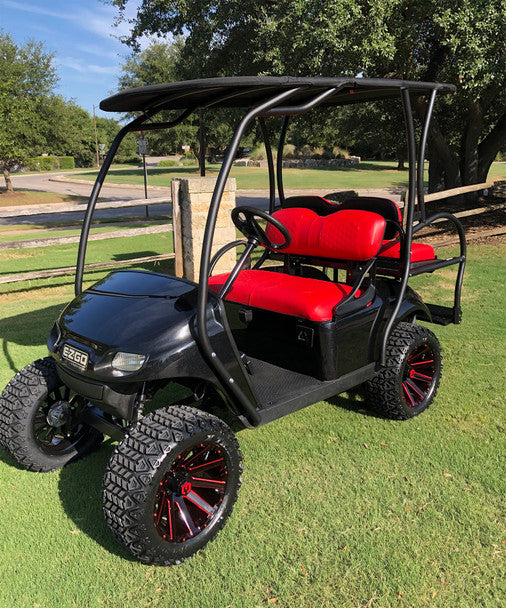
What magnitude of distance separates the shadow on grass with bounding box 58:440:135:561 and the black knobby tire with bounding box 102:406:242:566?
26cm

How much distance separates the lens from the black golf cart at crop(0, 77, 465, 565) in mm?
2342

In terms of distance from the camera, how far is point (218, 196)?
2.29m

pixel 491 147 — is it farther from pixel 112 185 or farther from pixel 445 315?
pixel 112 185

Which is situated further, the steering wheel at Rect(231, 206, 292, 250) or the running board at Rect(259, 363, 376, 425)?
the steering wheel at Rect(231, 206, 292, 250)

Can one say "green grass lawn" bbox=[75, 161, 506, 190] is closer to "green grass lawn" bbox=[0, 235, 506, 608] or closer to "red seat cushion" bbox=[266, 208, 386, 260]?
"red seat cushion" bbox=[266, 208, 386, 260]

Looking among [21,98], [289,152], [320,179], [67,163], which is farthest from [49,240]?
[67,163]

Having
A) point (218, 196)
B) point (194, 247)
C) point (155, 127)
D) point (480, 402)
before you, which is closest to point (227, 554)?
point (218, 196)

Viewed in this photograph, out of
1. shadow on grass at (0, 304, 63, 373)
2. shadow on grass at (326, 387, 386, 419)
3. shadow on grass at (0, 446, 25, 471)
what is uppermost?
shadow on grass at (0, 304, 63, 373)

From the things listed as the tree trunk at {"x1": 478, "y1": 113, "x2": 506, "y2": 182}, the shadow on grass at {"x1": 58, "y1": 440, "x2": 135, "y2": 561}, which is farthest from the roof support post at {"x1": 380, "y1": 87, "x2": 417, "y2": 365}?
the tree trunk at {"x1": 478, "y1": 113, "x2": 506, "y2": 182}

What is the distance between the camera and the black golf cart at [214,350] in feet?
7.68

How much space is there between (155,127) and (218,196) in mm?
1338

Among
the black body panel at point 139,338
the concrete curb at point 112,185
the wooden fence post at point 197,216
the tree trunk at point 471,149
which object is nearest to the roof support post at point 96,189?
the black body panel at point 139,338

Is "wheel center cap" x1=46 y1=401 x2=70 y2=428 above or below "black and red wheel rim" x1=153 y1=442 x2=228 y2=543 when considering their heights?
above

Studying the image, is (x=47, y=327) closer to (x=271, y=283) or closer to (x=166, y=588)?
(x=271, y=283)
